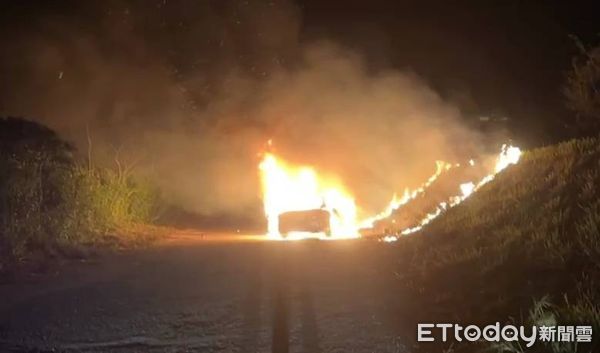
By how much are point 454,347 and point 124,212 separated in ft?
38.2

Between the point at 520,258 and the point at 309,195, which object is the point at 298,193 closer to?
the point at 309,195

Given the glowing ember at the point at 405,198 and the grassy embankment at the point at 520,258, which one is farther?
the glowing ember at the point at 405,198

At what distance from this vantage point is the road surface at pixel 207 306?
612cm

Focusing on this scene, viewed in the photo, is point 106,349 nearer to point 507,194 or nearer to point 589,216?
point 589,216

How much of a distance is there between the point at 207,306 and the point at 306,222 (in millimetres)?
11265

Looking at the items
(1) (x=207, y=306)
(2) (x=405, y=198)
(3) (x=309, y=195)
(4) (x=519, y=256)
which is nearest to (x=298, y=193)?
(3) (x=309, y=195)

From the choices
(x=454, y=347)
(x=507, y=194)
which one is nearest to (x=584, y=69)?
(x=507, y=194)

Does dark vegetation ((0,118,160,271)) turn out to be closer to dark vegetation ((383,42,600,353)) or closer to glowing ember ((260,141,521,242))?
dark vegetation ((383,42,600,353))

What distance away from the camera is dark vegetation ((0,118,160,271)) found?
11.2m

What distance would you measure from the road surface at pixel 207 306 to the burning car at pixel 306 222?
709 cm

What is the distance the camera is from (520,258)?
279 inches

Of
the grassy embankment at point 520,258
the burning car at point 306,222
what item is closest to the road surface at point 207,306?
the grassy embankment at point 520,258

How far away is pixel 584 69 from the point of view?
1313cm

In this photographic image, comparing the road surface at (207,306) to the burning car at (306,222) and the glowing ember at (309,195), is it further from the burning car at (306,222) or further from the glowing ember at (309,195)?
the glowing ember at (309,195)
